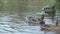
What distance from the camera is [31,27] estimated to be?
15.9 m

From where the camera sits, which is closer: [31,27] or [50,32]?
[50,32]

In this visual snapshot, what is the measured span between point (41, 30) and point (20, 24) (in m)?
2.40

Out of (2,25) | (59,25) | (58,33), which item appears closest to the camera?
(58,33)

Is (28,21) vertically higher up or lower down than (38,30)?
higher up

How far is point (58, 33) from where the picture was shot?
14094 millimetres

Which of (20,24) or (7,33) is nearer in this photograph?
(7,33)

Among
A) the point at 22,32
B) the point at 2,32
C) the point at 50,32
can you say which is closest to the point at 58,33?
the point at 50,32

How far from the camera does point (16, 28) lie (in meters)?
15.5

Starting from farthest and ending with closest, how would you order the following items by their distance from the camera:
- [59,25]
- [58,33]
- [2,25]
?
1. [2,25]
2. [59,25]
3. [58,33]

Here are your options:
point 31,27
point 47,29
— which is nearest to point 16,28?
point 31,27

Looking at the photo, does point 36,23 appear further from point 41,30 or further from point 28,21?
point 41,30

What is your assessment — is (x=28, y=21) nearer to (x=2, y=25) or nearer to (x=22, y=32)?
(x=2, y=25)

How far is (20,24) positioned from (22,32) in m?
2.36

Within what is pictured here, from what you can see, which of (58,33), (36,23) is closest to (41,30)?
(58,33)
